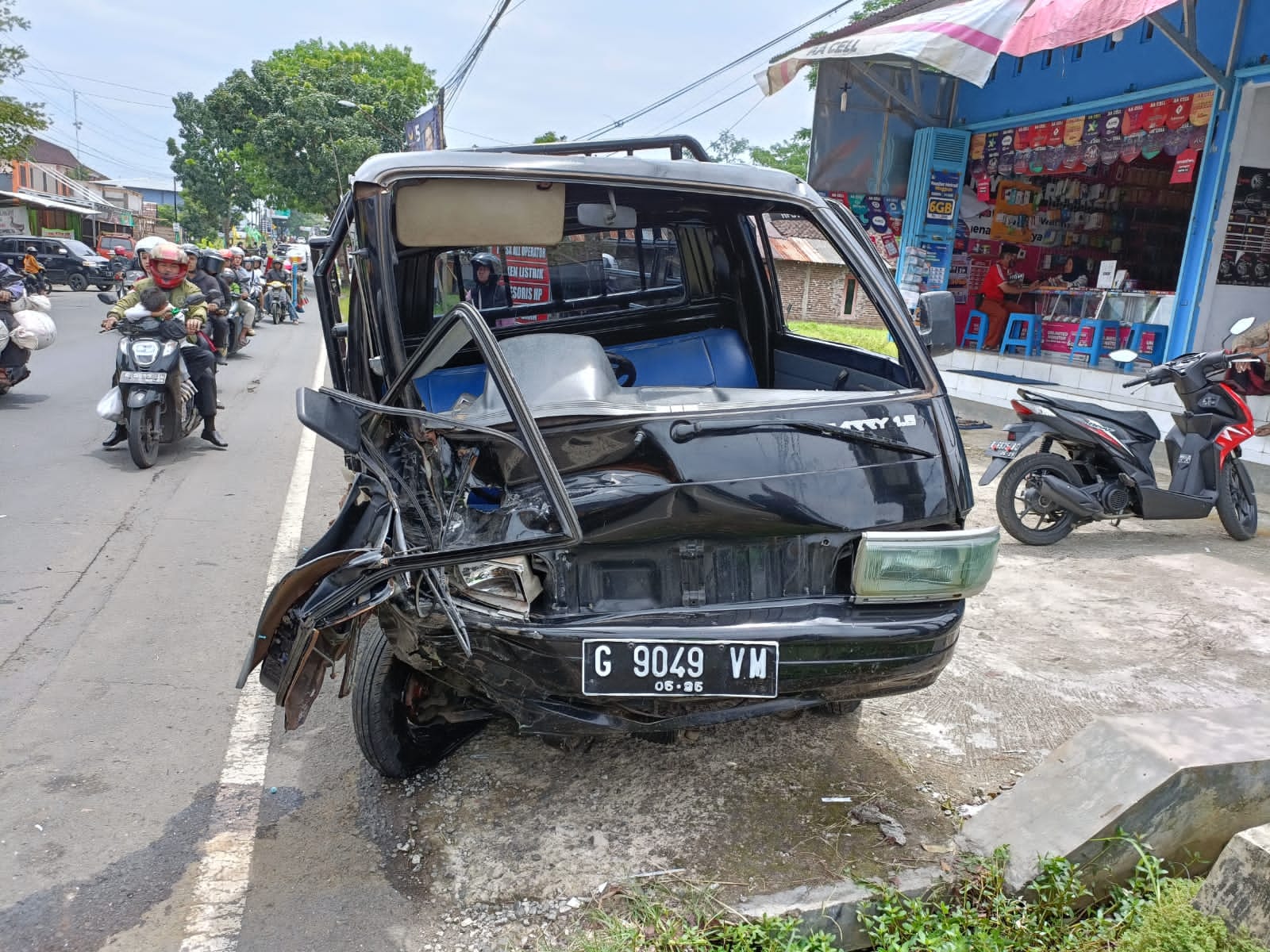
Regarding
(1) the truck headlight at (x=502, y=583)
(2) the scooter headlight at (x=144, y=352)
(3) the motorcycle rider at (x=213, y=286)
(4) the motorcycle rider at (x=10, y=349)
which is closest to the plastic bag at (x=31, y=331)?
(4) the motorcycle rider at (x=10, y=349)

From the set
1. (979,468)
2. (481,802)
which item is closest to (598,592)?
(481,802)

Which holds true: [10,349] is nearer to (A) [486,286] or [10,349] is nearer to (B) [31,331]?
(B) [31,331]

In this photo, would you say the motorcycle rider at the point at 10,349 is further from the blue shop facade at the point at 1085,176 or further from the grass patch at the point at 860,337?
the blue shop facade at the point at 1085,176

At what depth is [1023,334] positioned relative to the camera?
1243cm

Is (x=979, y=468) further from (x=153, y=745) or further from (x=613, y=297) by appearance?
(x=153, y=745)

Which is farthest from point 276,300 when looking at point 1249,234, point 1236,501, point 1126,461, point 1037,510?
point 1236,501

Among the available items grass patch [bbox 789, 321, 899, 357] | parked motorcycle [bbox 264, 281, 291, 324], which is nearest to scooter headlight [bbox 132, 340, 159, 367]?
grass patch [bbox 789, 321, 899, 357]

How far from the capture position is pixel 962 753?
3418 millimetres

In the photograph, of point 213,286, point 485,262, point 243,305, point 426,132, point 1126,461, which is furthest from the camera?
point 426,132

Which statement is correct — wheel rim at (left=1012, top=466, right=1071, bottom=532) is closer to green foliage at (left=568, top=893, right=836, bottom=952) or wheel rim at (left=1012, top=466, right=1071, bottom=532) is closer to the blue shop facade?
green foliage at (left=568, top=893, right=836, bottom=952)

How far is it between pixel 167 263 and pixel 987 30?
7.24 metres

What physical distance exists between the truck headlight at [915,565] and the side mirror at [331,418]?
1561 mm

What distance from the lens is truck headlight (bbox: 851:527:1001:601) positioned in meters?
2.65

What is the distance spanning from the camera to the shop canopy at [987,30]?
22.9ft
